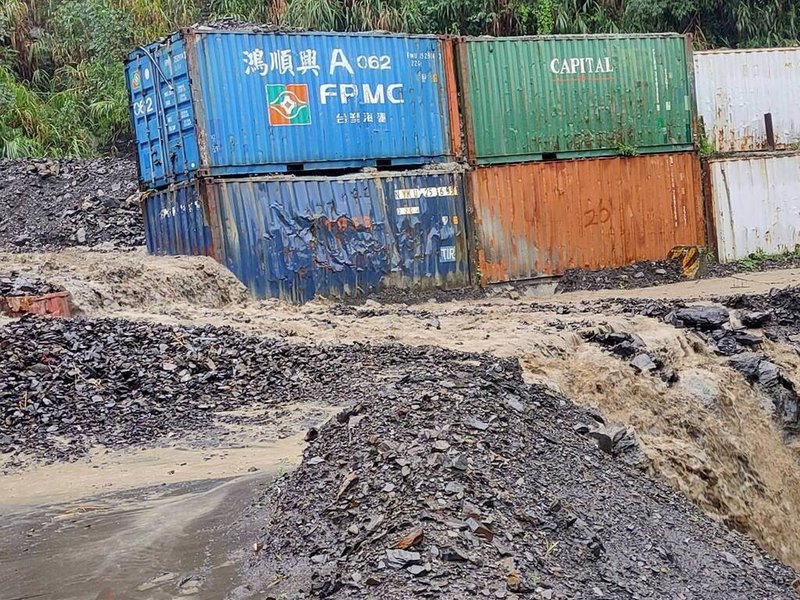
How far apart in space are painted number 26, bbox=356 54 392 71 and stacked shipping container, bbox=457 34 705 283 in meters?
1.55

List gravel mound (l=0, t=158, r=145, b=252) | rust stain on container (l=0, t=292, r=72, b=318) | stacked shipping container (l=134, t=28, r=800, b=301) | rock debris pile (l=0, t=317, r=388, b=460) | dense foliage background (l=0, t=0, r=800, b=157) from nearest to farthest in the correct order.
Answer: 1. rock debris pile (l=0, t=317, r=388, b=460)
2. rust stain on container (l=0, t=292, r=72, b=318)
3. stacked shipping container (l=134, t=28, r=800, b=301)
4. gravel mound (l=0, t=158, r=145, b=252)
5. dense foliage background (l=0, t=0, r=800, b=157)

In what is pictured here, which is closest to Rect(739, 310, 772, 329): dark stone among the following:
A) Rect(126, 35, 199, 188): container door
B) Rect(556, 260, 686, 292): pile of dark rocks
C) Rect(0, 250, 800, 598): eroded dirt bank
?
Rect(0, 250, 800, 598): eroded dirt bank

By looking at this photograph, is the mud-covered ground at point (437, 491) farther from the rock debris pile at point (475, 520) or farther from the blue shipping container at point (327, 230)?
the blue shipping container at point (327, 230)

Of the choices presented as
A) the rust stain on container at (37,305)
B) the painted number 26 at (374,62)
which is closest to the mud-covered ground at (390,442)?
the rust stain on container at (37,305)

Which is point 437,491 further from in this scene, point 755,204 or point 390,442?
point 755,204

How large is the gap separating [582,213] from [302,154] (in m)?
5.35

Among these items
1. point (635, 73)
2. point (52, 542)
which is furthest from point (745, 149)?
point (52, 542)

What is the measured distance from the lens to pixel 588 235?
19.3m

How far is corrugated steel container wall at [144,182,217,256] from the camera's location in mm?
16297

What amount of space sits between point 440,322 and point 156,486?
652 centimetres

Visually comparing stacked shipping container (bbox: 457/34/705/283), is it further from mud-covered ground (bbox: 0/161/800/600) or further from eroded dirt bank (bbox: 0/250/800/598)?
mud-covered ground (bbox: 0/161/800/600)

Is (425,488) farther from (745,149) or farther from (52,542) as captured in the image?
(745,149)

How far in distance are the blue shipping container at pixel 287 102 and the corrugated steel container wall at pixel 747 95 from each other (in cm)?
579

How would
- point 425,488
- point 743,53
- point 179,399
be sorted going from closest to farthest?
point 425,488, point 179,399, point 743,53
